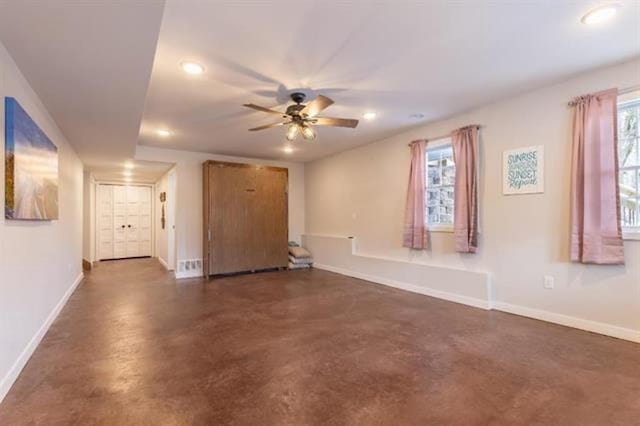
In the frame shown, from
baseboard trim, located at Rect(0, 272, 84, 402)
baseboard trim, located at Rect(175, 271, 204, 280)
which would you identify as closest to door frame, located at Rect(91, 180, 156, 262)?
baseboard trim, located at Rect(175, 271, 204, 280)

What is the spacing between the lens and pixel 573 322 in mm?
3340

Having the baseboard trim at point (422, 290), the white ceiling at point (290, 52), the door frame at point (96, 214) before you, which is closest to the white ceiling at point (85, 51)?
the white ceiling at point (290, 52)

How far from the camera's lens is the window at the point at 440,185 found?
4.73 meters

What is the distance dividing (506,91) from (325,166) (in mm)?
4155

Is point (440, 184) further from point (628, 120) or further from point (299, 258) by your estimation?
point (299, 258)

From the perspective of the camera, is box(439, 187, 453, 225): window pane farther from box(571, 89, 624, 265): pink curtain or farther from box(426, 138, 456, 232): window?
box(571, 89, 624, 265): pink curtain

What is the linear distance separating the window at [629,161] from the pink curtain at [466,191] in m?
1.38

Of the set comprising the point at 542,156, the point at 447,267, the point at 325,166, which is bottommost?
the point at 447,267

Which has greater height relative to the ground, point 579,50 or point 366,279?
point 579,50

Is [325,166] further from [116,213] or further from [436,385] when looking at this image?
[116,213]

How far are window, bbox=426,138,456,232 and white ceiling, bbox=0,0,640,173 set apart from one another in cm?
85

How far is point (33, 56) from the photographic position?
2.16 m

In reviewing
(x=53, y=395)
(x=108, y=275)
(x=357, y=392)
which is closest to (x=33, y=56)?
(x=53, y=395)

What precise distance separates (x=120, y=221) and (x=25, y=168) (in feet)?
24.9
